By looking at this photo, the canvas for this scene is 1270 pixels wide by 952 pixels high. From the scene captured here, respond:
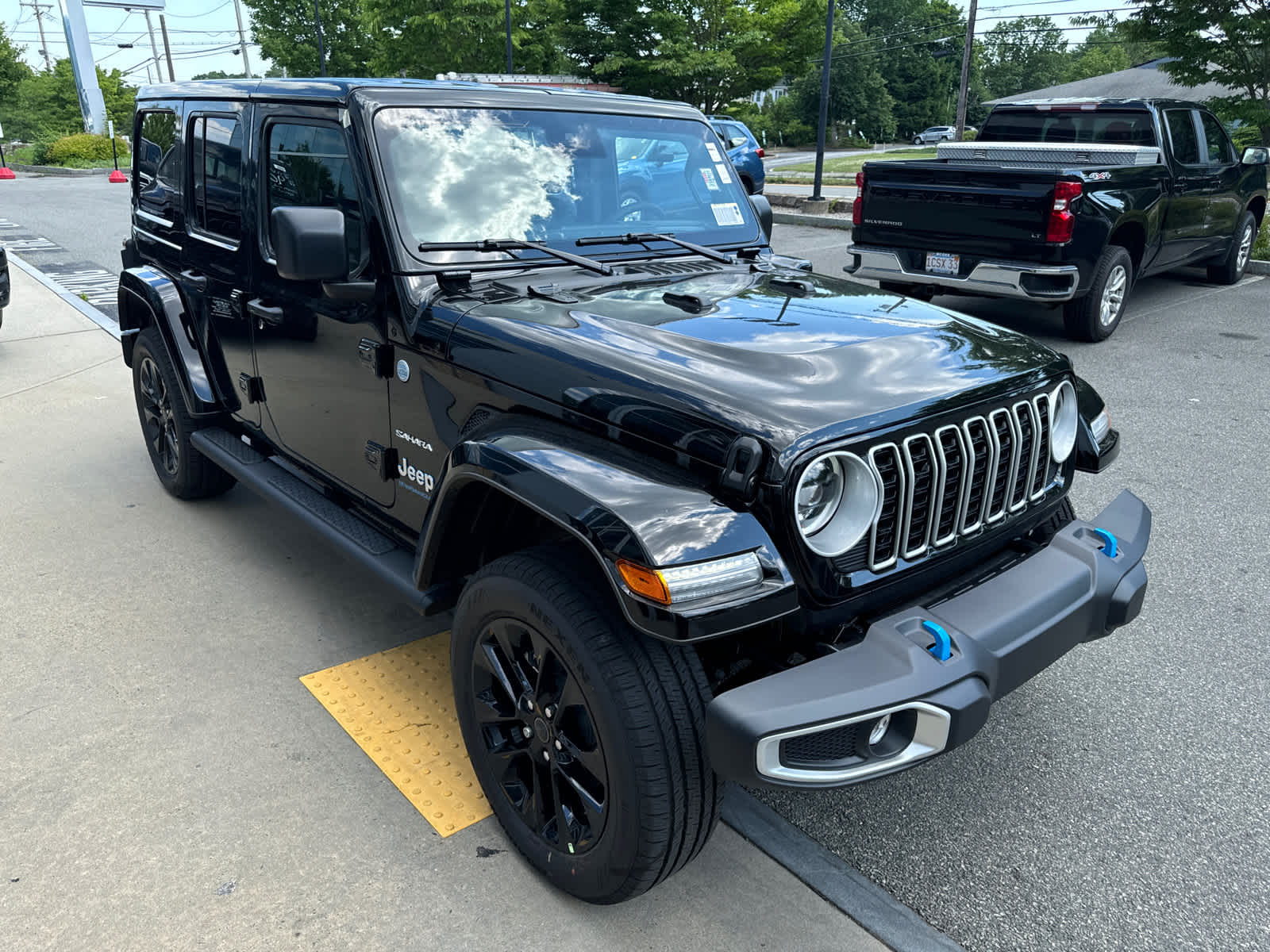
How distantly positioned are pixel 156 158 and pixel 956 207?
561 centimetres

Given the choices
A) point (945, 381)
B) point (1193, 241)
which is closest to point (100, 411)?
point (945, 381)

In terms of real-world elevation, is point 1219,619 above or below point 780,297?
below

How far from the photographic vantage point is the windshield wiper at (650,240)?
3232mm

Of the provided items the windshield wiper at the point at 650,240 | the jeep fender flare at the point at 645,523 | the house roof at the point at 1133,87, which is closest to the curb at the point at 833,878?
the jeep fender flare at the point at 645,523

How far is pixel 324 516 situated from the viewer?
11.2 ft

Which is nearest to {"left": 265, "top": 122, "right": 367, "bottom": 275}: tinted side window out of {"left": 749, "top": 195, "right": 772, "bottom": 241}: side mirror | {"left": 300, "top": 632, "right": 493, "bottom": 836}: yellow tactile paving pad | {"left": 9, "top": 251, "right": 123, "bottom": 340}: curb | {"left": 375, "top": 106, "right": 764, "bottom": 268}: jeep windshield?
{"left": 375, "top": 106, "right": 764, "bottom": 268}: jeep windshield

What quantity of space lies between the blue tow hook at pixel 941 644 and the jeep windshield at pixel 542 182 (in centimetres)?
169

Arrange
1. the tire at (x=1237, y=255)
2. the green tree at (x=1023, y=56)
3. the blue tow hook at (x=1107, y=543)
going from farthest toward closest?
the green tree at (x=1023, y=56) < the tire at (x=1237, y=255) < the blue tow hook at (x=1107, y=543)

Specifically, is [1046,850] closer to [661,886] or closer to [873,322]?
[661,886]

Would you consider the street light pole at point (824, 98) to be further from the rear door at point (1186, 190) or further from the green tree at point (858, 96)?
the green tree at point (858, 96)

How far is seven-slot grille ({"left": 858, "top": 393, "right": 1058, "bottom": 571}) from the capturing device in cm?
219

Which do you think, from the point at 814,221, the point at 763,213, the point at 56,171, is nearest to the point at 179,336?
the point at 763,213

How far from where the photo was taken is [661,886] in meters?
2.46

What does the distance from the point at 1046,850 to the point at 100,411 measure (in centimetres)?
615
